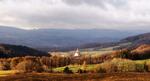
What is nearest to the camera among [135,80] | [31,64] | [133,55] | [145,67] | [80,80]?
[135,80]

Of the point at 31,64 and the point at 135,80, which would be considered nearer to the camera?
the point at 135,80

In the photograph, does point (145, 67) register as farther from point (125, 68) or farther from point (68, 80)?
point (68, 80)

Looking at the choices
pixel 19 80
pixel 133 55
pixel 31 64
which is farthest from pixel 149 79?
pixel 133 55

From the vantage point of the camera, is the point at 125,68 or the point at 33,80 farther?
the point at 125,68

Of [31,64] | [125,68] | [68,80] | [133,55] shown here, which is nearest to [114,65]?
[125,68]

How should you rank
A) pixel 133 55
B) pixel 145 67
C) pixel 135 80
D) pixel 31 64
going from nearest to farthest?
pixel 135 80 → pixel 145 67 → pixel 31 64 → pixel 133 55

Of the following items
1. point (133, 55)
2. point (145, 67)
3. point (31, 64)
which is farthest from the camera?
point (133, 55)

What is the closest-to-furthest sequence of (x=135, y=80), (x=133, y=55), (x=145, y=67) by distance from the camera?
(x=135, y=80)
(x=145, y=67)
(x=133, y=55)

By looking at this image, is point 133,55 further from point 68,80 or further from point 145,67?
point 68,80

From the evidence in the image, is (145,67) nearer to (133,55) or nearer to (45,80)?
(45,80)
